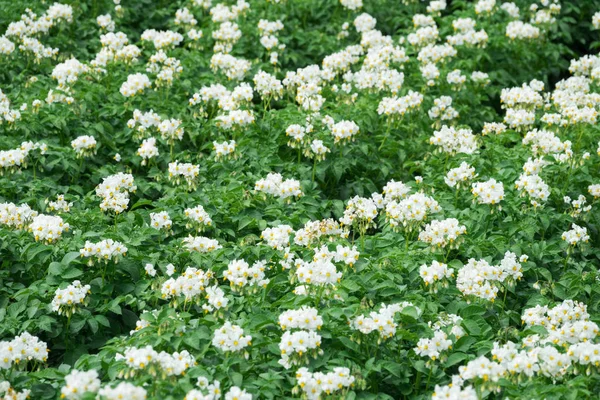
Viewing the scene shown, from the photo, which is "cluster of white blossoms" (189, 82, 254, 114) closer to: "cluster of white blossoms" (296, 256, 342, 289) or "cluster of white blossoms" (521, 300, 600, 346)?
"cluster of white blossoms" (296, 256, 342, 289)

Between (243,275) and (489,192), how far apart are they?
205 cm

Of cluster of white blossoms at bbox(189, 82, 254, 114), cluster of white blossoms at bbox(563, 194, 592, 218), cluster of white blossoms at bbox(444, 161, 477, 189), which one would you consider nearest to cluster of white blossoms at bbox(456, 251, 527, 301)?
cluster of white blossoms at bbox(444, 161, 477, 189)

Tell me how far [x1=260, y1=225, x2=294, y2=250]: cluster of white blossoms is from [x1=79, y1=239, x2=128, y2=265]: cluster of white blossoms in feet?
3.11

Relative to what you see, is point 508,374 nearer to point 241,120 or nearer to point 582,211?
point 582,211

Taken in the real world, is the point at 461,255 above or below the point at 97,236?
below

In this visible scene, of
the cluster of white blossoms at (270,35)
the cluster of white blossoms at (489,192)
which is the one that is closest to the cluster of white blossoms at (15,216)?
the cluster of white blossoms at (489,192)

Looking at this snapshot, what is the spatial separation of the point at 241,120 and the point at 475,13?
4066 millimetres

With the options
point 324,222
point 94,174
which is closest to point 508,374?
point 324,222

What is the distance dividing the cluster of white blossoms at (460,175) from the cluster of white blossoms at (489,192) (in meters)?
0.15

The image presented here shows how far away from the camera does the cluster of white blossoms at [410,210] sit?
624cm

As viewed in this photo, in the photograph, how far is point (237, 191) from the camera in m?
7.01

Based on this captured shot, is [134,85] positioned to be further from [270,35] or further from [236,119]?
[270,35]

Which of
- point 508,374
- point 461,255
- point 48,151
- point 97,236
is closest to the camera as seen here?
point 508,374

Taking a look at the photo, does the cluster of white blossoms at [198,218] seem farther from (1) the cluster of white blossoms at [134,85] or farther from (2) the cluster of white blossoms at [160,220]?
(1) the cluster of white blossoms at [134,85]
